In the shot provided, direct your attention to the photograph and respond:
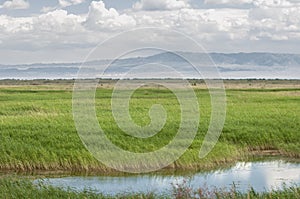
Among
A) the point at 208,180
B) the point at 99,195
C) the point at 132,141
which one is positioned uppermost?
the point at 132,141

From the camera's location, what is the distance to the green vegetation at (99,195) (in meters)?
14.4

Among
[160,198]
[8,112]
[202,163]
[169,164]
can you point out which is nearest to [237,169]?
[202,163]

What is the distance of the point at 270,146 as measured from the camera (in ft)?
93.1

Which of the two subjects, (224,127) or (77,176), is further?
(224,127)

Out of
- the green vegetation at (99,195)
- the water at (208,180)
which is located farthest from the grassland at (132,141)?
the green vegetation at (99,195)

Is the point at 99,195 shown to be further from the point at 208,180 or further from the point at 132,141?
the point at 132,141

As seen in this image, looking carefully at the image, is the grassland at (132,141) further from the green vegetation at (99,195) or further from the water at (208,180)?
the green vegetation at (99,195)

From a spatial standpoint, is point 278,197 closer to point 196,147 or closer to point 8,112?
point 196,147

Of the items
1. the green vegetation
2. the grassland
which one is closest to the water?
the grassland

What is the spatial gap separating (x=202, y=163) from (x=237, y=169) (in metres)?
1.54

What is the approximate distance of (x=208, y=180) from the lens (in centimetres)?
2234

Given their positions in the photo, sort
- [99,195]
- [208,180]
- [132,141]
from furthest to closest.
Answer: [132,141], [208,180], [99,195]

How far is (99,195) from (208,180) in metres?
7.71

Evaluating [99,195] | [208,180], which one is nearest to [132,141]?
[208,180]
